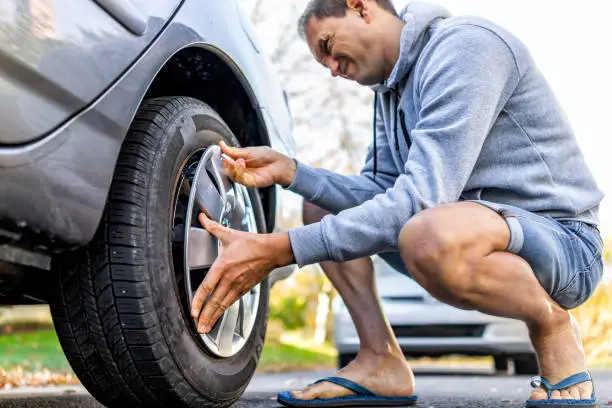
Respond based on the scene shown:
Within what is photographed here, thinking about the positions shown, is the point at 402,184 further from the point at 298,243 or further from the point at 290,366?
the point at 290,366

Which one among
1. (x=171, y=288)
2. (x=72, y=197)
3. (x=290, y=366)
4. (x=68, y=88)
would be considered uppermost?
(x=68, y=88)

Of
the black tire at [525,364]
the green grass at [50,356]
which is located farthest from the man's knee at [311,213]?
the black tire at [525,364]

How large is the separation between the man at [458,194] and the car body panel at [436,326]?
3.73 metres

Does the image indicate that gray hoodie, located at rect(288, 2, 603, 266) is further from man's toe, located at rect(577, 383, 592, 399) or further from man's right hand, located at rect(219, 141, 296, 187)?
man's toe, located at rect(577, 383, 592, 399)

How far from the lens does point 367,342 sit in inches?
96.0

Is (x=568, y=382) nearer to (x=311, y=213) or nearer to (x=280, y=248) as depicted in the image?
Result: (x=280, y=248)

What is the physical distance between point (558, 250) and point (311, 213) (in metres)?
0.87

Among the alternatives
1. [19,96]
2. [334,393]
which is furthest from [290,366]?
[19,96]

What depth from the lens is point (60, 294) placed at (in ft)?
5.39

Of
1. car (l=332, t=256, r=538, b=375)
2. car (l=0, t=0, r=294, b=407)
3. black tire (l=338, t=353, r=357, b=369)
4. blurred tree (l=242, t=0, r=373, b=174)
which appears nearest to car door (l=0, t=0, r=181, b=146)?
car (l=0, t=0, r=294, b=407)

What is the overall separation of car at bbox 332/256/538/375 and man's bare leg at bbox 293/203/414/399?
3314 mm

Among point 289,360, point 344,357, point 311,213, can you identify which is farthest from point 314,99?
point 311,213

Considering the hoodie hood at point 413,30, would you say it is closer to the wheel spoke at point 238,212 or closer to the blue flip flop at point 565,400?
the wheel spoke at point 238,212

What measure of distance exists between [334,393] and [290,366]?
711 centimetres
